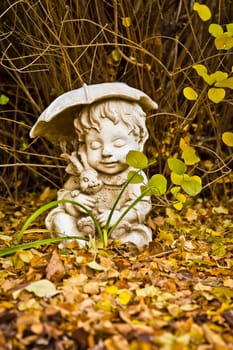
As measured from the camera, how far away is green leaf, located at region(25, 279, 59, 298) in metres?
1.65

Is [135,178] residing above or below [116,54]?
below

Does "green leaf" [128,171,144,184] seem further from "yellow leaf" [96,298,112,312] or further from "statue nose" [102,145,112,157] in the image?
"yellow leaf" [96,298,112,312]

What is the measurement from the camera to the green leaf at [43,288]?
5.41ft

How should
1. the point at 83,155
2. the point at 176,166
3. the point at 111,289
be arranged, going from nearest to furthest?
1. the point at 111,289
2. the point at 176,166
3. the point at 83,155

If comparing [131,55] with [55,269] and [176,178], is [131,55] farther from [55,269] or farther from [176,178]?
[55,269]

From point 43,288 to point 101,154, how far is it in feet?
2.39

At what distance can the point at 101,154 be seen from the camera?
2262 mm

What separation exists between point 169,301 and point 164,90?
5.20 ft

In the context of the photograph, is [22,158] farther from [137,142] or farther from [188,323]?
[188,323]

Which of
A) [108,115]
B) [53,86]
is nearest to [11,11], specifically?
[53,86]

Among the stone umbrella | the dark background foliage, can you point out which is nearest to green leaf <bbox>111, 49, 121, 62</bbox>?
the dark background foliage

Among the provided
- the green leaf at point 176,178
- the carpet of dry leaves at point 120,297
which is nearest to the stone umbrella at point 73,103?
the green leaf at point 176,178

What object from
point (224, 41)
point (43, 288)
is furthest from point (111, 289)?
point (224, 41)

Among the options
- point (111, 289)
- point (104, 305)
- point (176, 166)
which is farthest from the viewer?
point (176, 166)
